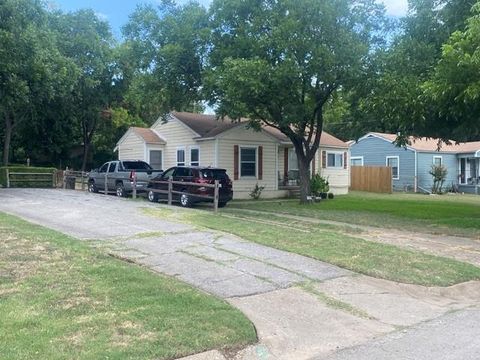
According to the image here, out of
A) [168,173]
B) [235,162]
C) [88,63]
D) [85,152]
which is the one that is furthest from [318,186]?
[85,152]

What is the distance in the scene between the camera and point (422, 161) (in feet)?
120

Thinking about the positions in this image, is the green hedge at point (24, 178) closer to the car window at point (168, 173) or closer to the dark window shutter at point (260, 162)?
the car window at point (168, 173)

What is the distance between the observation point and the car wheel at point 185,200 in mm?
19734

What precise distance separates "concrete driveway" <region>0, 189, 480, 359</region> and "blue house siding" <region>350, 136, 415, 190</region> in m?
28.3

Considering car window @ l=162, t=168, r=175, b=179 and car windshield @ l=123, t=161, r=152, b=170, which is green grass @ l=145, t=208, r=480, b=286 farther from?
car windshield @ l=123, t=161, r=152, b=170

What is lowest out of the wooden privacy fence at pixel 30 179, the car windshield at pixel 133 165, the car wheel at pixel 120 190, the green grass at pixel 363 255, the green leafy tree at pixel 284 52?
the green grass at pixel 363 255

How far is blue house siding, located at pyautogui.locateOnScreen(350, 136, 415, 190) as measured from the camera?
36.8 meters

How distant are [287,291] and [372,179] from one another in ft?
97.1

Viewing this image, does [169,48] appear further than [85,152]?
No

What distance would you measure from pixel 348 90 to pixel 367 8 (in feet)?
10.6

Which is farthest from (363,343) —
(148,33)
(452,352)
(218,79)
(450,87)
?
(148,33)

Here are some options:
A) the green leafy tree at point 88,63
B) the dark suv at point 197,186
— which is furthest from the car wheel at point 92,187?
the green leafy tree at point 88,63

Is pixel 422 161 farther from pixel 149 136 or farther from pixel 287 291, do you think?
pixel 287 291

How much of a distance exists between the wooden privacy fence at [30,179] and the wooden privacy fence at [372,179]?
2044 cm
